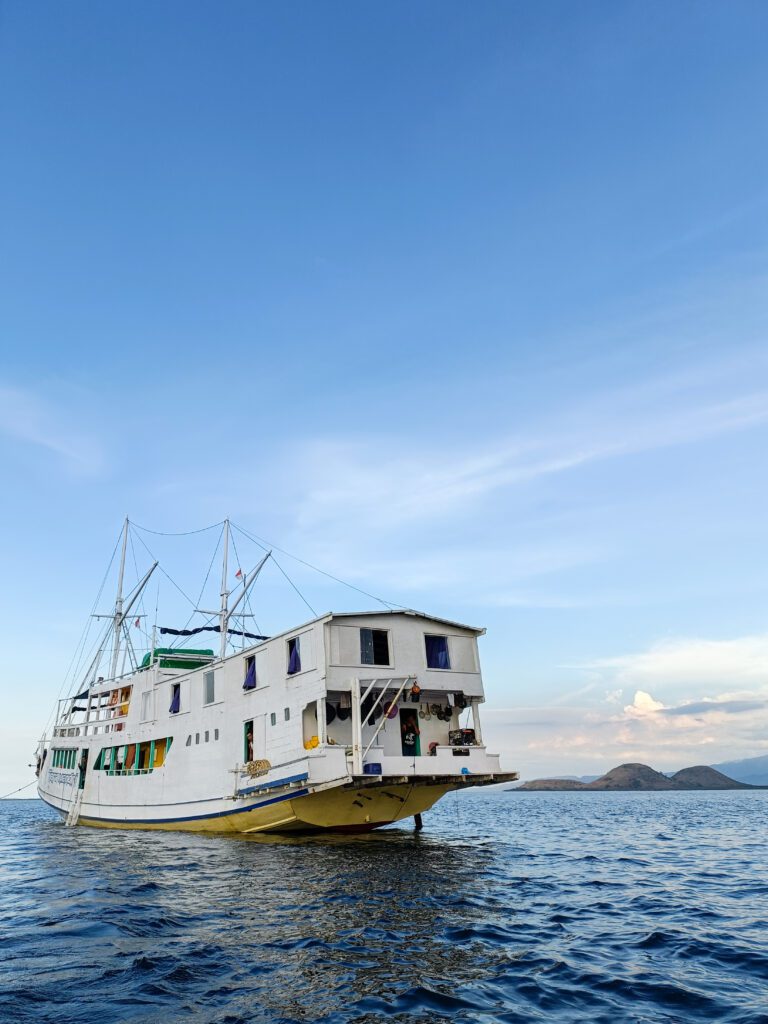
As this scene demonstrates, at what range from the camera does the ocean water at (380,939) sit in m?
8.82

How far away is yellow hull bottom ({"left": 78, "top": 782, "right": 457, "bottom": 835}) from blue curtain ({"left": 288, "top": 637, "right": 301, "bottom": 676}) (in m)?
4.57

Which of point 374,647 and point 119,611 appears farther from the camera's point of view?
point 119,611

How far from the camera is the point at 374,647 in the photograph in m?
27.1

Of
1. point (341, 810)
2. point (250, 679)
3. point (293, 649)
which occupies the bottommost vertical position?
point (341, 810)

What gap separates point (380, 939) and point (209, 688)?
73.7ft

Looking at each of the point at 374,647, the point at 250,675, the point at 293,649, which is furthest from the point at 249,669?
the point at 374,647

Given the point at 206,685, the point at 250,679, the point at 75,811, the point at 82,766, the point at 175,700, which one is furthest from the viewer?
the point at 82,766

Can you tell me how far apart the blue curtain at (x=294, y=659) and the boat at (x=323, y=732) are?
0.23 feet

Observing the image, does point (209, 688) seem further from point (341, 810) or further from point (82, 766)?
point (82, 766)

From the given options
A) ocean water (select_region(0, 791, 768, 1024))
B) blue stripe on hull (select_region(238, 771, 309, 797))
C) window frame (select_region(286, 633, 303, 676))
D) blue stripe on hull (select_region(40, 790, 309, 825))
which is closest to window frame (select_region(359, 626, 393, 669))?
window frame (select_region(286, 633, 303, 676))

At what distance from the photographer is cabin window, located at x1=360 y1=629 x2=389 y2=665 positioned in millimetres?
26658

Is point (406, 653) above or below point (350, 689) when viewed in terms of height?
above

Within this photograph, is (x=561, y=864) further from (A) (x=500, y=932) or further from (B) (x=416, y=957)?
(B) (x=416, y=957)

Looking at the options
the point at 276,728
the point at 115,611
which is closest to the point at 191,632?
the point at 115,611
